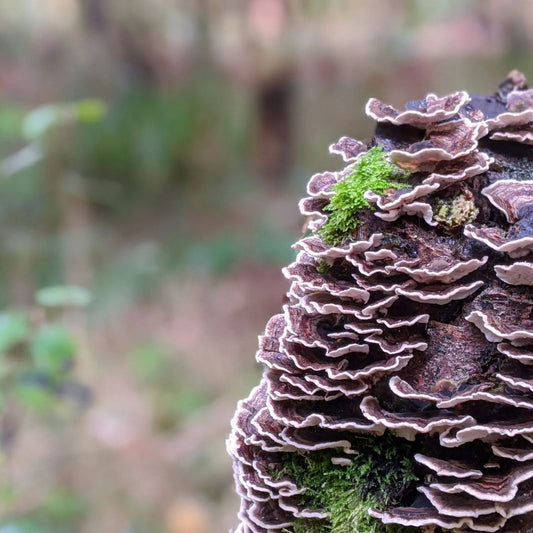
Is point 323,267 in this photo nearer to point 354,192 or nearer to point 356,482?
point 354,192

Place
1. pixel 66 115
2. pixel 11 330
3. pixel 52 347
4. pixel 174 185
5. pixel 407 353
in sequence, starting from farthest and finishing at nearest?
1. pixel 174 185
2. pixel 66 115
3. pixel 52 347
4. pixel 11 330
5. pixel 407 353

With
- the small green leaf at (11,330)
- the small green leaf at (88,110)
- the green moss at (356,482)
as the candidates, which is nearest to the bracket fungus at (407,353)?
the green moss at (356,482)

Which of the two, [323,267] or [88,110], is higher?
[88,110]

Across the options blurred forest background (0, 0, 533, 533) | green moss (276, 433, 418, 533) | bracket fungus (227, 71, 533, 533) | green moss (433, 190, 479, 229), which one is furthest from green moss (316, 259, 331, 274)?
blurred forest background (0, 0, 533, 533)

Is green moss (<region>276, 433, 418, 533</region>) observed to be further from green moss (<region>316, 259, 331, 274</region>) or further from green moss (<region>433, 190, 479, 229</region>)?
green moss (<region>433, 190, 479, 229</region>)

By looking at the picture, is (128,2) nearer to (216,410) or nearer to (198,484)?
(216,410)

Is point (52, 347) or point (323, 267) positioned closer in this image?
point (323, 267)

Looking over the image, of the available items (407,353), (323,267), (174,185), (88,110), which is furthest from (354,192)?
(174,185)
